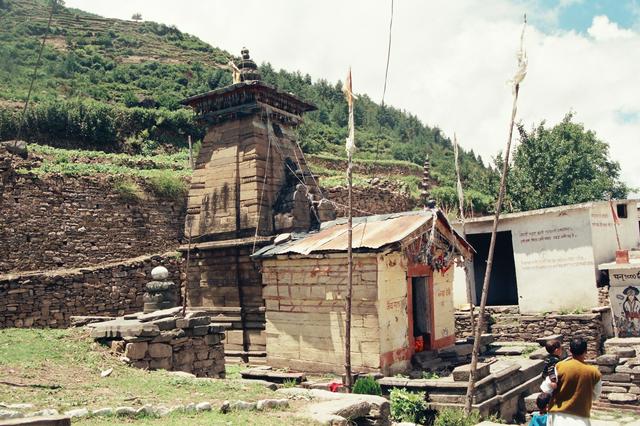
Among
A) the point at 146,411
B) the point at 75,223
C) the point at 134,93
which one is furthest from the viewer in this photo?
the point at 134,93

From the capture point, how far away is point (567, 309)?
681 inches

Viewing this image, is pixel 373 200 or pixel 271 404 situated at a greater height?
pixel 373 200

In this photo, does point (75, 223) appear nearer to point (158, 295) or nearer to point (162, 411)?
point (158, 295)

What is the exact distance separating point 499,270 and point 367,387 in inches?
534

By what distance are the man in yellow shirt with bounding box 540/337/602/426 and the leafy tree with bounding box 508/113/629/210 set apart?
89.2 ft

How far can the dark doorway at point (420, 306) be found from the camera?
522 inches

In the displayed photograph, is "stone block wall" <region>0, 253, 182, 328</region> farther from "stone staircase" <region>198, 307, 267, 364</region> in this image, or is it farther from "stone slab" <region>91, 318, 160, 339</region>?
"stone slab" <region>91, 318, 160, 339</region>

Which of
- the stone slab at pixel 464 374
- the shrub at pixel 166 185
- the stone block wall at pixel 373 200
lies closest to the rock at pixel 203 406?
the stone slab at pixel 464 374

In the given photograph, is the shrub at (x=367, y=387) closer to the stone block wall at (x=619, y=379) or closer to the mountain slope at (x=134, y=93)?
the stone block wall at (x=619, y=379)

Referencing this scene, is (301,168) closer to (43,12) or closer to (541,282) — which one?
(541,282)

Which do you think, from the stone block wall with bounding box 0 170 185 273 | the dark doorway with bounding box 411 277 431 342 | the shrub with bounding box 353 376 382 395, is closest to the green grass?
the shrub with bounding box 353 376 382 395

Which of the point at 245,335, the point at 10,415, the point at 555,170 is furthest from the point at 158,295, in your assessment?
the point at 555,170

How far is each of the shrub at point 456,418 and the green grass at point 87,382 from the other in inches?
130

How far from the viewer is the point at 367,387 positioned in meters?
10.1
